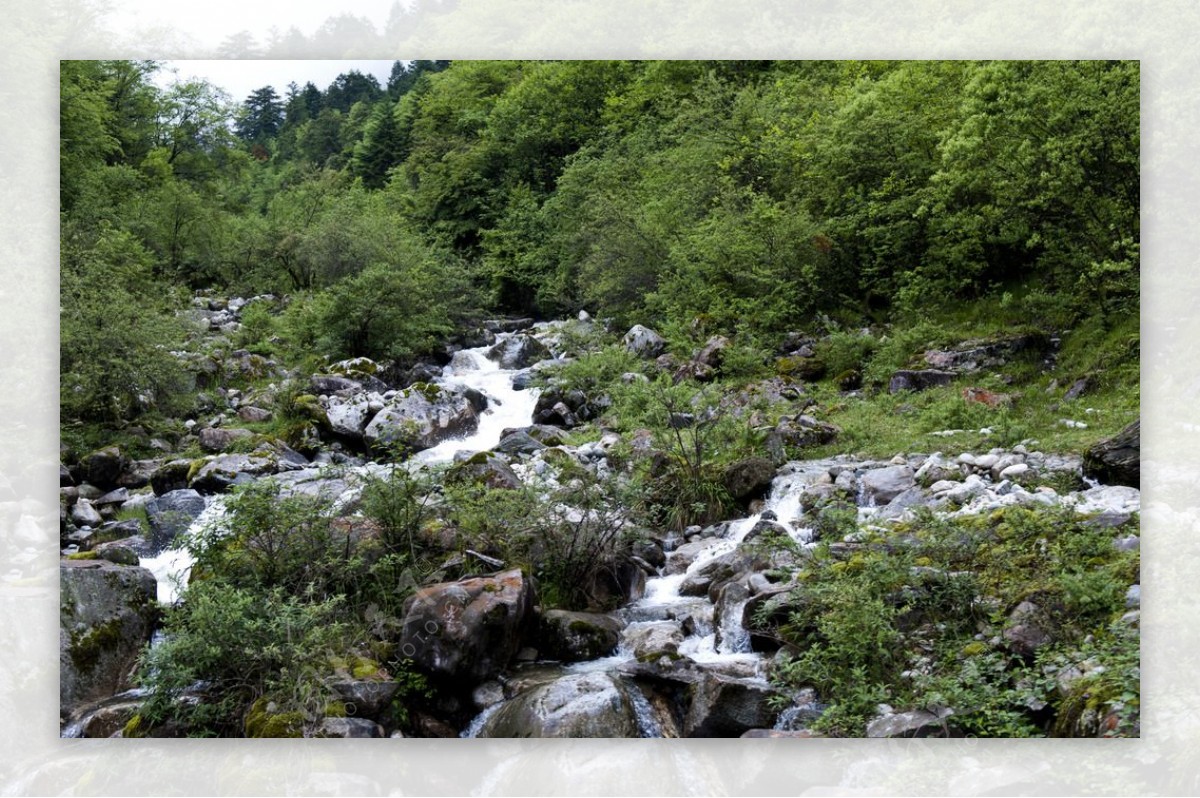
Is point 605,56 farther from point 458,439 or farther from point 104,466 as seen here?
point 104,466

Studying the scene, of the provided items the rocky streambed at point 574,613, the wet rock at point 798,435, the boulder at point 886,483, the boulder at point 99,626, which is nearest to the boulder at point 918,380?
the wet rock at point 798,435

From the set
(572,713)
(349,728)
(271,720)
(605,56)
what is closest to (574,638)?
(572,713)

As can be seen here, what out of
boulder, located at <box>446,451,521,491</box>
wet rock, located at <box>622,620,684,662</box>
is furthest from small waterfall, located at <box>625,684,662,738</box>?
boulder, located at <box>446,451,521,491</box>

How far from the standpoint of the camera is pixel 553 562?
5.81 meters

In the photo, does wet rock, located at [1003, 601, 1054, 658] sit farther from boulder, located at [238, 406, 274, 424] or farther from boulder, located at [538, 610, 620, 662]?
boulder, located at [238, 406, 274, 424]

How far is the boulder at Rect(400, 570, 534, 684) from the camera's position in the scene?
198 inches

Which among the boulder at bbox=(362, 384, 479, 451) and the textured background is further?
the boulder at bbox=(362, 384, 479, 451)

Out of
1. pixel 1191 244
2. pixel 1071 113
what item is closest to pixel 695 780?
pixel 1191 244

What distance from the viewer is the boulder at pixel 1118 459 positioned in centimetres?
541

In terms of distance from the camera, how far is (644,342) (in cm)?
776

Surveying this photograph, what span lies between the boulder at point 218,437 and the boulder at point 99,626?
182cm

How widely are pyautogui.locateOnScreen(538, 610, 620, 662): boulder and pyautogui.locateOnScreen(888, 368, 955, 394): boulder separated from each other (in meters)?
2.97

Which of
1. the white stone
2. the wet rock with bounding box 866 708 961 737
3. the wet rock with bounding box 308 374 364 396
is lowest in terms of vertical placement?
the wet rock with bounding box 866 708 961 737

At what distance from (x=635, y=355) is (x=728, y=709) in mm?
3524
